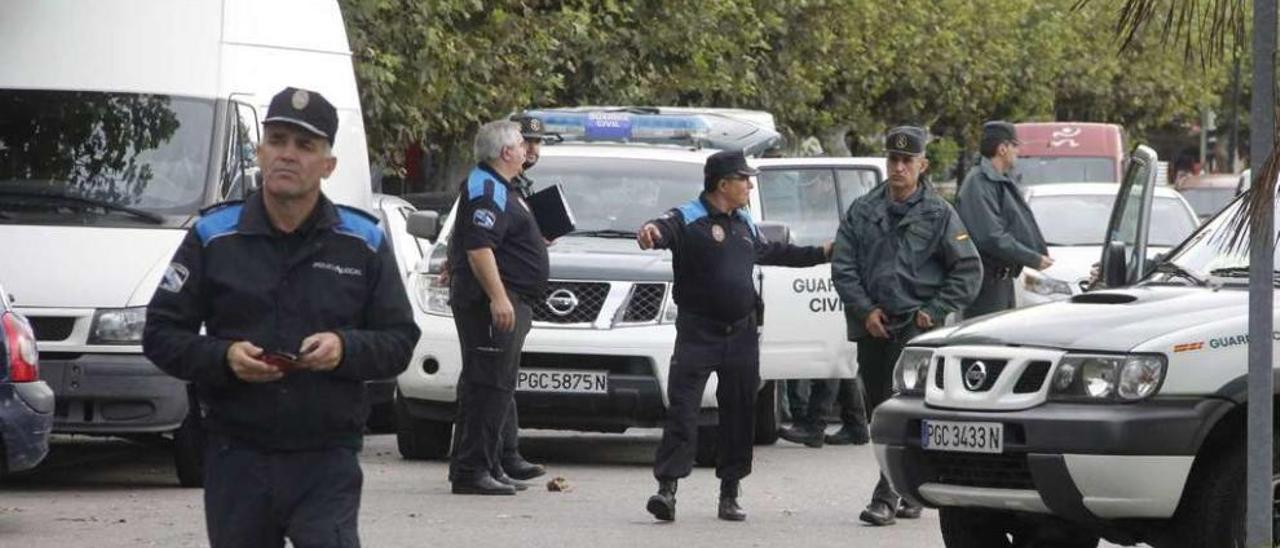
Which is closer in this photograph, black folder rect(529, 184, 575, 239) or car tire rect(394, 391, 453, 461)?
black folder rect(529, 184, 575, 239)

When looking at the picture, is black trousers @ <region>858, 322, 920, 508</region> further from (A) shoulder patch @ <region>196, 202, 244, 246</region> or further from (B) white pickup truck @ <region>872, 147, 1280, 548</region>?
(A) shoulder patch @ <region>196, 202, 244, 246</region>

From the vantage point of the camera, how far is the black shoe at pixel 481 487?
1248 cm

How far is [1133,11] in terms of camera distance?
7.38 metres

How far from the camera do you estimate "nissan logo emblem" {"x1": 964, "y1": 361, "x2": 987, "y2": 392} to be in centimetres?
896

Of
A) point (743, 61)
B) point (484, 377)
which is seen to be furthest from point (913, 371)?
point (743, 61)

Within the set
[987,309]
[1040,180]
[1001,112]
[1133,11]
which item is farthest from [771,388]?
[1001,112]

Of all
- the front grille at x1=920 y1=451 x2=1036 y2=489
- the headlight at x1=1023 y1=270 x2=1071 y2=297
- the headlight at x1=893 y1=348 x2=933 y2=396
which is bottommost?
the headlight at x1=1023 y1=270 x2=1071 y2=297

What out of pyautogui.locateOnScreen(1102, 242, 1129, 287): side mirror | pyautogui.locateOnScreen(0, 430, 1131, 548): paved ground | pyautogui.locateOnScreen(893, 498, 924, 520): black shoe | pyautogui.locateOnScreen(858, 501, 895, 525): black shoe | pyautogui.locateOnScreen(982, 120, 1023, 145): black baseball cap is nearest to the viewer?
pyautogui.locateOnScreen(1102, 242, 1129, 287): side mirror

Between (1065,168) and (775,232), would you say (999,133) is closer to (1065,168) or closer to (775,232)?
(775,232)

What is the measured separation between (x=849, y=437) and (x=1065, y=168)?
2690cm

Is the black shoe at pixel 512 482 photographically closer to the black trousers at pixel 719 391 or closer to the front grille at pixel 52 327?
the black trousers at pixel 719 391

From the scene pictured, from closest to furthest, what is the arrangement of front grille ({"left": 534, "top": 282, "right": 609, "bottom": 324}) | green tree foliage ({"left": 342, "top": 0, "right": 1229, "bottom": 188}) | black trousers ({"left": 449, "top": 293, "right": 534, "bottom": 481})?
black trousers ({"left": 449, "top": 293, "right": 534, "bottom": 481}) < front grille ({"left": 534, "top": 282, "right": 609, "bottom": 324}) < green tree foliage ({"left": 342, "top": 0, "right": 1229, "bottom": 188})

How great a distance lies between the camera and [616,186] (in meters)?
14.8

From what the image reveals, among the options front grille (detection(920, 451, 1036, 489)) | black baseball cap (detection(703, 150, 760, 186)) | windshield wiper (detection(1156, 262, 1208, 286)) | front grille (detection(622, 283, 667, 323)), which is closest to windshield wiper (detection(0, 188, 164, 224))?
front grille (detection(622, 283, 667, 323))
